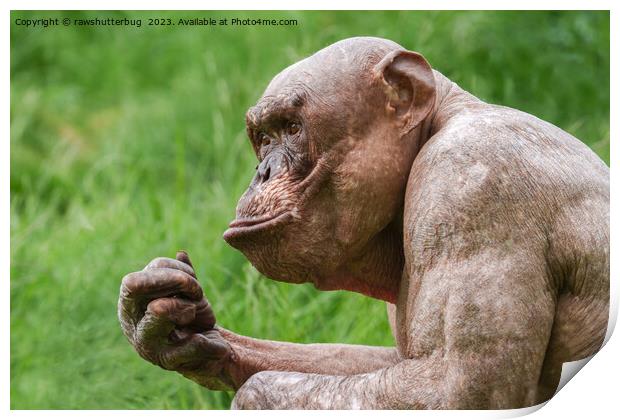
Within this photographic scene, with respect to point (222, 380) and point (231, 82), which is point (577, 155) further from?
point (231, 82)

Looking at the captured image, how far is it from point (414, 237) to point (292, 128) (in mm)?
460

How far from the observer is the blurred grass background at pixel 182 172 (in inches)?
174

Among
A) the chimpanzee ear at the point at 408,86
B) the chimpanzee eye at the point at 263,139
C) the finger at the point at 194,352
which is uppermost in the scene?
the chimpanzee ear at the point at 408,86

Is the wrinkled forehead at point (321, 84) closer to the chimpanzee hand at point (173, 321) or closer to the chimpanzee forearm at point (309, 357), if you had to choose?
the chimpanzee hand at point (173, 321)

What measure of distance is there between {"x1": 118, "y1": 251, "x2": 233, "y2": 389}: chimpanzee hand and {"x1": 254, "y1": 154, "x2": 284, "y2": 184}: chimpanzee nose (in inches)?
10.7

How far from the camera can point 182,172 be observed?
5.53 m

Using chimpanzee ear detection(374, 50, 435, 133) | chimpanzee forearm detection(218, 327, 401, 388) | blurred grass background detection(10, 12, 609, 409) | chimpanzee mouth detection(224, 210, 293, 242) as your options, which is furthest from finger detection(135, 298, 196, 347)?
blurred grass background detection(10, 12, 609, 409)

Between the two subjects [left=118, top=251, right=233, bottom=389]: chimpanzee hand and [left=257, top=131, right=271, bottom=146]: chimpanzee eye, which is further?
[left=257, top=131, right=271, bottom=146]: chimpanzee eye

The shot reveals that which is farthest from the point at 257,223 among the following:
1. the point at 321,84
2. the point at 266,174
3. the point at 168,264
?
the point at 321,84

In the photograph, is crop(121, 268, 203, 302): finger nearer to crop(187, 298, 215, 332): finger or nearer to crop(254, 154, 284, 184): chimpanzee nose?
crop(187, 298, 215, 332): finger

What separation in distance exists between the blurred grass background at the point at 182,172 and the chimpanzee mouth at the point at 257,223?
1077 mm

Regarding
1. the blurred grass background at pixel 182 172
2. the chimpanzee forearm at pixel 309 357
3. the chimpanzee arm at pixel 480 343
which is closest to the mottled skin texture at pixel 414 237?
the chimpanzee arm at pixel 480 343

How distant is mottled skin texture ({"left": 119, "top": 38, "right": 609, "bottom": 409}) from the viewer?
268 centimetres
